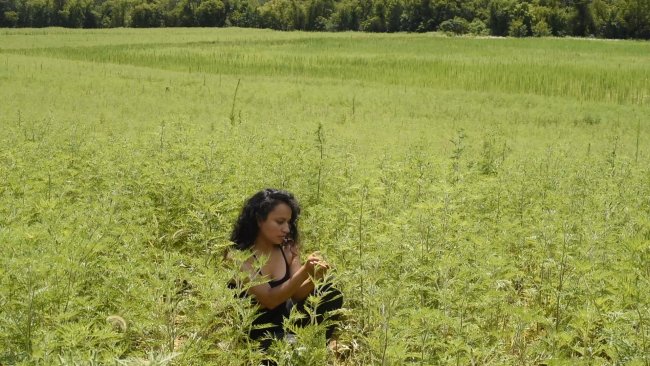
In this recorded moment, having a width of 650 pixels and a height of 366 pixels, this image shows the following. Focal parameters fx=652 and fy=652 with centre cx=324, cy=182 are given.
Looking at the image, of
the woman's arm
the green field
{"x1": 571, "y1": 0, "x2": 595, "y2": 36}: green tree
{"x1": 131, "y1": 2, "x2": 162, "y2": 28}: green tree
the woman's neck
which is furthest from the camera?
{"x1": 131, "y1": 2, "x2": 162, "y2": 28}: green tree

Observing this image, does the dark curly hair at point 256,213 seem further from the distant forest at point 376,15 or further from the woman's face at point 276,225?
the distant forest at point 376,15

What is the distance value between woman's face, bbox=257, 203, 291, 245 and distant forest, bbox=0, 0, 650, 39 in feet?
237

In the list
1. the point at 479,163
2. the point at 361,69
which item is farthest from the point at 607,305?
the point at 361,69

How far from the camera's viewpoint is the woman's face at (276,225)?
160 inches

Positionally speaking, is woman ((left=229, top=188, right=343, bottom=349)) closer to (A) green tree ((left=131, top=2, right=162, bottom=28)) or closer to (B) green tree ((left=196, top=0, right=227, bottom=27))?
(A) green tree ((left=131, top=2, right=162, bottom=28))

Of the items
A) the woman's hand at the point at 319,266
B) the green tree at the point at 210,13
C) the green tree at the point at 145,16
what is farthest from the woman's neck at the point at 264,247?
the green tree at the point at 210,13

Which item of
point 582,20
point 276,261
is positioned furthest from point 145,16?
point 276,261

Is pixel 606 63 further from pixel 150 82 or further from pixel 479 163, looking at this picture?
pixel 479 163

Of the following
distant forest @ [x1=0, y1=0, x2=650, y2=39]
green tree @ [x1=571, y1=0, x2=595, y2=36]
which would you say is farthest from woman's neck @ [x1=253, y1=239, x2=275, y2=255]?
green tree @ [x1=571, y1=0, x2=595, y2=36]

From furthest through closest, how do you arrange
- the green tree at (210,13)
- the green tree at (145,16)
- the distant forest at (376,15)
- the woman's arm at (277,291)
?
the green tree at (210,13) → the green tree at (145,16) → the distant forest at (376,15) → the woman's arm at (277,291)

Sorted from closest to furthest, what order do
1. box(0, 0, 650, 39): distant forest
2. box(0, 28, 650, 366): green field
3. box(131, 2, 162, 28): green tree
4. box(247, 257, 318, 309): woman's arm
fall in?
box(0, 28, 650, 366): green field, box(247, 257, 318, 309): woman's arm, box(0, 0, 650, 39): distant forest, box(131, 2, 162, 28): green tree

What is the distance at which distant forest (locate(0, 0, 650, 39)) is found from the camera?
72.6 metres

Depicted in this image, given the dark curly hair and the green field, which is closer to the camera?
the green field

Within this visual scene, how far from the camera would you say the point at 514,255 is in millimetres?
5000
